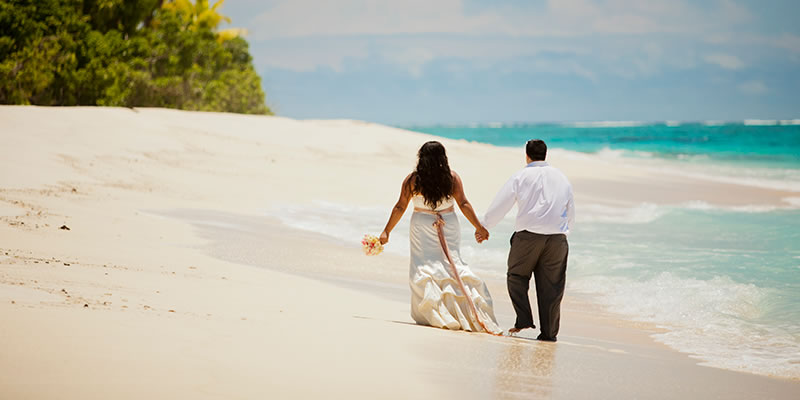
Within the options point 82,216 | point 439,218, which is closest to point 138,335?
point 439,218

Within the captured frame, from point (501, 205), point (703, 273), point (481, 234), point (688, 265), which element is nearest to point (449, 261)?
point (481, 234)

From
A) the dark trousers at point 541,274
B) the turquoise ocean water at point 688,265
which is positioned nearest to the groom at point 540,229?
the dark trousers at point 541,274

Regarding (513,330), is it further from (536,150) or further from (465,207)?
(536,150)

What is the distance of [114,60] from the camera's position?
2867 cm

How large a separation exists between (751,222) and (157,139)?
13.7 m

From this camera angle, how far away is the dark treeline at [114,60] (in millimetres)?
25297

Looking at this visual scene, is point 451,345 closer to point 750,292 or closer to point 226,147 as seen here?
point 750,292

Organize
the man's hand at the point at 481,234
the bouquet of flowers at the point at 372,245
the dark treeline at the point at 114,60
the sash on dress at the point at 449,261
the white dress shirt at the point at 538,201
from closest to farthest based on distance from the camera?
the sash on dress at the point at 449,261, the white dress shirt at the point at 538,201, the man's hand at the point at 481,234, the bouquet of flowers at the point at 372,245, the dark treeline at the point at 114,60

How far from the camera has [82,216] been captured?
9438 mm

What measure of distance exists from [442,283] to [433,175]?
0.87 m

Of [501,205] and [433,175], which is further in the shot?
[501,205]

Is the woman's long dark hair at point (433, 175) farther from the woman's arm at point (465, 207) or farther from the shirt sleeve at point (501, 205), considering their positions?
the shirt sleeve at point (501, 205)

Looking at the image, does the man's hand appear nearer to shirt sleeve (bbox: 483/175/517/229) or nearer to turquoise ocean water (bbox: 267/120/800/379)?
shirt sleeve (bbox: 483/175/517/229)

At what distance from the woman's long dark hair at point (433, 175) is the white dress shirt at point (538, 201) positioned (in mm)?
410
